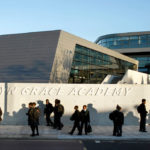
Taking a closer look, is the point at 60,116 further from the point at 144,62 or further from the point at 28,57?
the point at 144,62

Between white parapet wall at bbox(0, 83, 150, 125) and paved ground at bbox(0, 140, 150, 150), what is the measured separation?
4.06 meters

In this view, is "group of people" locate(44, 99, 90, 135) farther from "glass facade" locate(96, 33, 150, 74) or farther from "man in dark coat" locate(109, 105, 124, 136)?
"glass facade" locate(96, 33, 150, 74)

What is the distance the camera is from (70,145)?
8523mm

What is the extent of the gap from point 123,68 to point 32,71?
20548 millimetres

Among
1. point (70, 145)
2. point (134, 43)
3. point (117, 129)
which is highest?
point (134, 43)

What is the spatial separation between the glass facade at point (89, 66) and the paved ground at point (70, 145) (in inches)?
670

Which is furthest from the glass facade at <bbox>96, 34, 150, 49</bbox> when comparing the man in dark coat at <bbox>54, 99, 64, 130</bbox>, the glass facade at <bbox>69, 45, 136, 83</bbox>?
the man in dark coat at <bbox>54, 99, 64, 130</bbox>

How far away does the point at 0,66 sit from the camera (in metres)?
25.7

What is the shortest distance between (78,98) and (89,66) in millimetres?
16123

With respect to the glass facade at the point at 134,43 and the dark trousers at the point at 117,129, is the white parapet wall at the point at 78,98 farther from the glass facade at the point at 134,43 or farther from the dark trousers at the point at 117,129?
the glass facade at the point at 134,43

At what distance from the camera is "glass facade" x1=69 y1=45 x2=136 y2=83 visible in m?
26.9

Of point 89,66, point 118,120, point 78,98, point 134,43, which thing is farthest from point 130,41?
point 118,120

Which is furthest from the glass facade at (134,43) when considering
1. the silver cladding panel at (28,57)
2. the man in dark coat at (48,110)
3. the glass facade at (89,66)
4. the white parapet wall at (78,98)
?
the man in dark coat at (48,110)

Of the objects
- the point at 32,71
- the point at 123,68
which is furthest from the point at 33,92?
the point at 123,68
